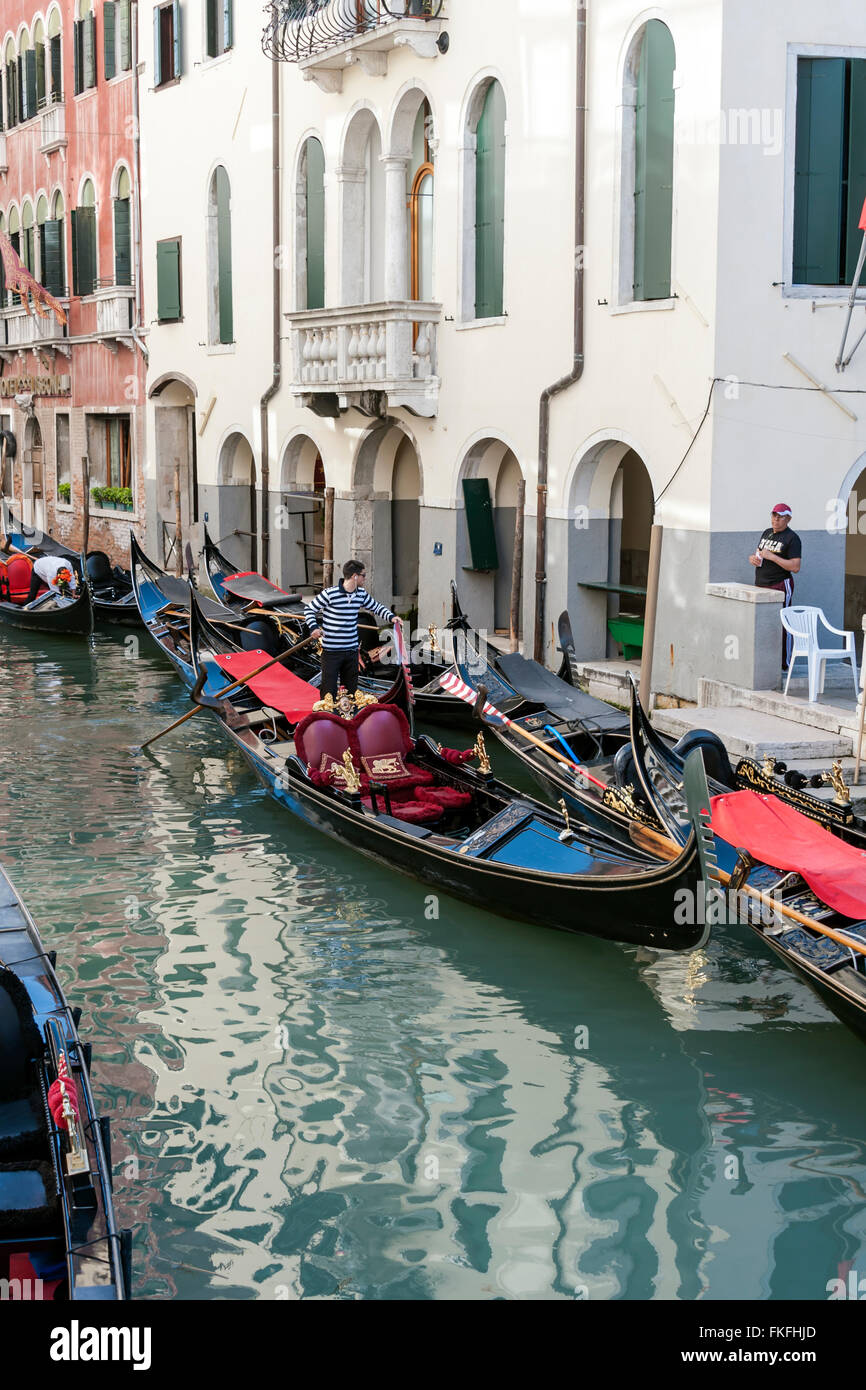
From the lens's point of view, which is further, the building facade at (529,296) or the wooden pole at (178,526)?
the wooden pole at (178,526)

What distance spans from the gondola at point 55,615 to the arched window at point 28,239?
7.32 m

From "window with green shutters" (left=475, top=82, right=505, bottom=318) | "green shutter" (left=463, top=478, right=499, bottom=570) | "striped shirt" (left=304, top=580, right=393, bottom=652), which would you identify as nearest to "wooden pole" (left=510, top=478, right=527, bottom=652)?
"green shutter" (left=463, top=478, right=499, bottom=570)

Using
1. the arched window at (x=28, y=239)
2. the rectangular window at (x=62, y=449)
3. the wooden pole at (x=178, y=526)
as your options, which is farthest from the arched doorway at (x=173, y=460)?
the arched window at (x=28, y=239)

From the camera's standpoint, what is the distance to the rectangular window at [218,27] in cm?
1398

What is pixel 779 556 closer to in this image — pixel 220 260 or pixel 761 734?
pixel 761 734

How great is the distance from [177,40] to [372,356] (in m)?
5.62

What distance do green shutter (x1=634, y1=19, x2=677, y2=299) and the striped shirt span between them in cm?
251

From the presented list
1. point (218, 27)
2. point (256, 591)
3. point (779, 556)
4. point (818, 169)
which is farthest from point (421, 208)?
point (779, 556)

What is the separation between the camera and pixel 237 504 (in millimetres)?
15102

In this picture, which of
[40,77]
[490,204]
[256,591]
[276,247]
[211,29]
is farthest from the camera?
[40,77]

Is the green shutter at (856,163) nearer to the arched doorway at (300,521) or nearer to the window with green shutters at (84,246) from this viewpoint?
the arched doorway at (300,521)

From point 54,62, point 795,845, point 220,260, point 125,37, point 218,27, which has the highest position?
point 54,62

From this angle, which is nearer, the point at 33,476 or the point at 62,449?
the point at 62,449
